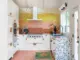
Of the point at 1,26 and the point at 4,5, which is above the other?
the point at 4,5

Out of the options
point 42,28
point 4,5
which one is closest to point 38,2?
point 42,28

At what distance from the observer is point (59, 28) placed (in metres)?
7.32

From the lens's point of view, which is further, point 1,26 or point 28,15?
point 28,15

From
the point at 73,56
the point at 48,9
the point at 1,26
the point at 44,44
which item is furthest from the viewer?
the point at 48,9

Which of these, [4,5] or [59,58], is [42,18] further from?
[4,5]

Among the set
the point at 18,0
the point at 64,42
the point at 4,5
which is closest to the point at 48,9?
the point at 18,0

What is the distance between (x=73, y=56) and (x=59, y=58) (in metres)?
0.45

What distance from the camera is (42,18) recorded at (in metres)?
7.33

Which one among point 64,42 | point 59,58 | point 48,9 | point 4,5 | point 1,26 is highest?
point 48,9

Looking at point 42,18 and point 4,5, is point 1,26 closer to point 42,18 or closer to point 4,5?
point 4,5

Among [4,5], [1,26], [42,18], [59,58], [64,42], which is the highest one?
[42,18]

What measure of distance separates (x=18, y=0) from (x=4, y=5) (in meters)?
6.23

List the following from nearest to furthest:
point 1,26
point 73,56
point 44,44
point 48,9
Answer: point 1,26 < point 73,56 < point 44,44 < point 48,9

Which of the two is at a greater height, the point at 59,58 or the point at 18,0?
the point at 18,0
